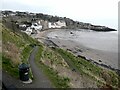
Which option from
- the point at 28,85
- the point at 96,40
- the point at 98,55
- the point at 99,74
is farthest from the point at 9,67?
the point at 96,40

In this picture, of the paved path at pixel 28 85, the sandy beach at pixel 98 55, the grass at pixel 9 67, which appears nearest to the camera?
the paved path at pixel 28 85

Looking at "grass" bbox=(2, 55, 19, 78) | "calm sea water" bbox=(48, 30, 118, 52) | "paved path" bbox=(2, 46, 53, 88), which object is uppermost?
"grass" bbox=(2, 55, 19, 78)

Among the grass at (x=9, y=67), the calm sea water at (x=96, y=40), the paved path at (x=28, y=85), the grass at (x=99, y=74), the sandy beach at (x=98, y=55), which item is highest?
the grass at (x=9, y=67)

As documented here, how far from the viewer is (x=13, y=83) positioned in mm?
16812

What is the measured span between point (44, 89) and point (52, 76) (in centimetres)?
351

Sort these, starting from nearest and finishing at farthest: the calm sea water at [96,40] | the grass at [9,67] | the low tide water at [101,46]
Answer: the grass at [9,67]
the low tide water at [101,46]
the calm sea water at [96,40]

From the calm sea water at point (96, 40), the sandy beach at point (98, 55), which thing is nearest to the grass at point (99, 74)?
the sandy beach at point (98, 55)

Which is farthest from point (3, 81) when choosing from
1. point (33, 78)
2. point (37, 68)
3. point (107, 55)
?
point (107, 55)

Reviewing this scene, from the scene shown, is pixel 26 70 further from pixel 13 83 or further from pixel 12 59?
pixel 12 59

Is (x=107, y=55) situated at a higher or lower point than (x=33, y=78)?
lower

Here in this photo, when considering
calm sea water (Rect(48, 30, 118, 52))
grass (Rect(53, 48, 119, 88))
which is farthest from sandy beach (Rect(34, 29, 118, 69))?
grass (Rect(53, 48, 119, 88))

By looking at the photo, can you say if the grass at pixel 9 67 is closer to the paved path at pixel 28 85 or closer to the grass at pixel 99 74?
the paved path at pixel 28 85

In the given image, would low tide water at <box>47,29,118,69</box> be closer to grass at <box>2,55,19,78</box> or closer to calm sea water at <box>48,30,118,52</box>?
calm sea water at <box>48,30,118,52</box>

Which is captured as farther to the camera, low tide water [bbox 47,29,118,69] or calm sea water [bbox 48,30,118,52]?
calm sea water [bbox 48,30,118,52]
